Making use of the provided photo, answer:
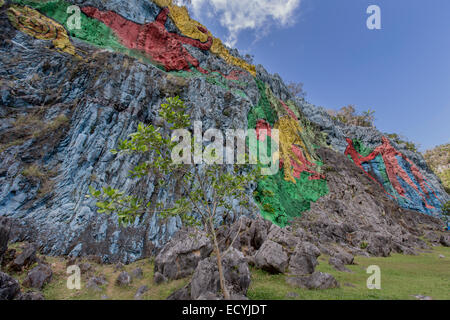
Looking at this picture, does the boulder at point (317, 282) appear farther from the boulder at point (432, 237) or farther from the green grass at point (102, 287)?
the boulder at point (432, 237)

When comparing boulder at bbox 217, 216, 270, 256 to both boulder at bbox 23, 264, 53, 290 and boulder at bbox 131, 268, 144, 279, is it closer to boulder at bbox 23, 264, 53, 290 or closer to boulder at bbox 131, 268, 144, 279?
boulder at bbox 131, 268, 144, 279

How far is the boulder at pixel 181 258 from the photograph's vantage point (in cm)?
1029

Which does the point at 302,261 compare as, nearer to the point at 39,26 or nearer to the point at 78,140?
the point at 78,140

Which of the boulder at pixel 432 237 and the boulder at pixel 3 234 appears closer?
the boulder at pixel 3 234

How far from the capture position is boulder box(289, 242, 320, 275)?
10430 mm

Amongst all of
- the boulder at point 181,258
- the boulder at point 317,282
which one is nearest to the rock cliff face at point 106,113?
the boulder at point 181,258

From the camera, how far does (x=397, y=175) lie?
3962 centimetres

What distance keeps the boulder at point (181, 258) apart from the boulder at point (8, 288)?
5.48 metres

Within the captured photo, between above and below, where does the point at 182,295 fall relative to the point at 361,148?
below

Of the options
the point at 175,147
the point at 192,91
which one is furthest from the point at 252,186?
the point at 175,147

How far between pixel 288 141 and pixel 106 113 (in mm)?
26487

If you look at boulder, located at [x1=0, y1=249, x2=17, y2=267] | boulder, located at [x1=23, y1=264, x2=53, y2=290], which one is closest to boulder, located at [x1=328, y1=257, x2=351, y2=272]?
boulder, located at [x1=23, y1=264, x2=53, y2=290]

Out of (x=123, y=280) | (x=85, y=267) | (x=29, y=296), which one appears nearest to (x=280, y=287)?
(x=123, y=280)

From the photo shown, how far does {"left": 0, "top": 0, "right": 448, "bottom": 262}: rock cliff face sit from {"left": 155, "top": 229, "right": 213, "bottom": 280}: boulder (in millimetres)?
3186
